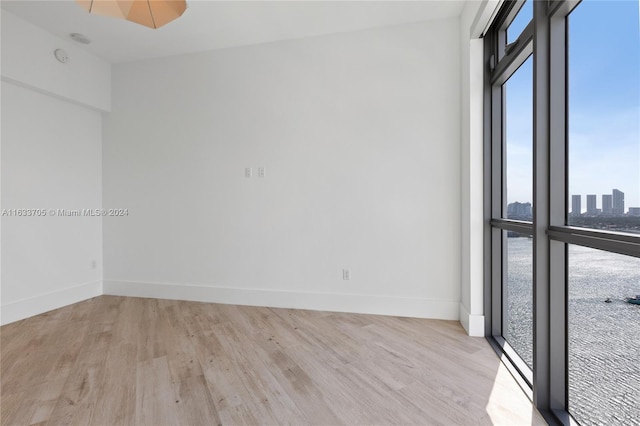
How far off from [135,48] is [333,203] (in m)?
Answer: 2.93

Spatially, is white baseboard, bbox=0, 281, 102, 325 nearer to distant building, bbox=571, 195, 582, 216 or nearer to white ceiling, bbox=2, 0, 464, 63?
white ceiling, bbox=2, 0, 464, 63

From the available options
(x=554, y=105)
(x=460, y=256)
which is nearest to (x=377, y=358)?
(x=460, y=256)

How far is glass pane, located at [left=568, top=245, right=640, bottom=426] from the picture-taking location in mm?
1286

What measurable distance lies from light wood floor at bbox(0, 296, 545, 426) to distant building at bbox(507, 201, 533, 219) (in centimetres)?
101

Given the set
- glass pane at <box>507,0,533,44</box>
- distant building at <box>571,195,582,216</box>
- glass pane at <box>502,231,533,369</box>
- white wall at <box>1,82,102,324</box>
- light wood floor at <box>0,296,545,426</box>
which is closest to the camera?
distant building at <box>571,195,582,216</box>

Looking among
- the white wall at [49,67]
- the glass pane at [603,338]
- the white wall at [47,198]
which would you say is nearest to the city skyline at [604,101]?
the glass pane at [603,338]

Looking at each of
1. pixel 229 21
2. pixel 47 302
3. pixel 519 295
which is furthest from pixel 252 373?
pixel 229 21

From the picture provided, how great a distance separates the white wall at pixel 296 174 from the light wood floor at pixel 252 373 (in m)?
0.54

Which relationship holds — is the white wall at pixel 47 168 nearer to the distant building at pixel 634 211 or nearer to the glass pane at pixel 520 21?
the glass pane at pixel 520 21

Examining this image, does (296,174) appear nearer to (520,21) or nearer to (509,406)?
(520,21)

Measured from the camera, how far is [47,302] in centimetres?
346

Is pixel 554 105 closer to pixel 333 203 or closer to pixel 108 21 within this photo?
pixel 333 203

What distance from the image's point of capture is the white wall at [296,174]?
3.12m

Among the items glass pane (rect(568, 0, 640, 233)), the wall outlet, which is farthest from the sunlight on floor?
the wall outlet
